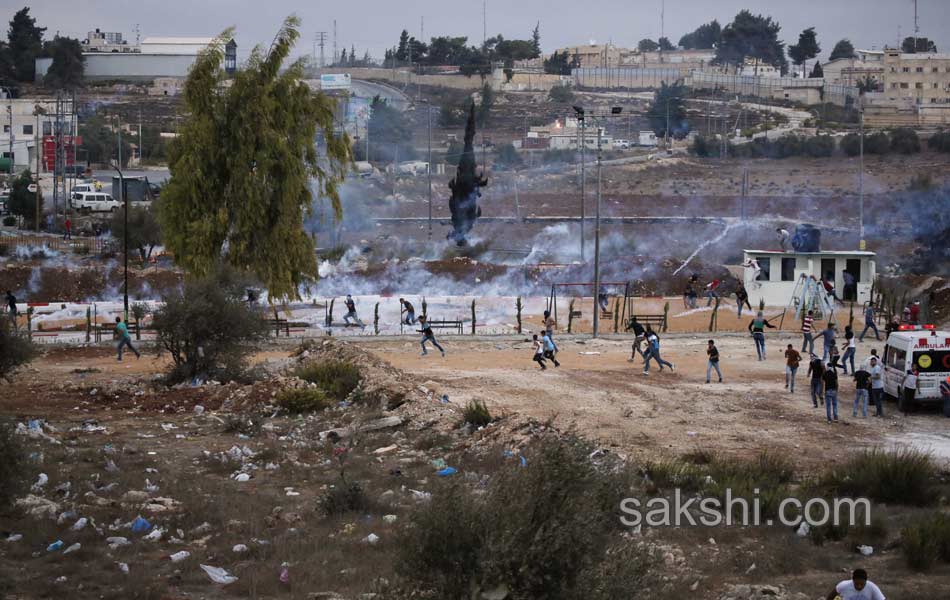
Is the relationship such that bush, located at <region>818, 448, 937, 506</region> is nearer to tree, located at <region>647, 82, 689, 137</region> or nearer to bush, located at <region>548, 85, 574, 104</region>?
tree, located at <region>647, 82, 689, 137</region>

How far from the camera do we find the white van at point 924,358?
2378cm

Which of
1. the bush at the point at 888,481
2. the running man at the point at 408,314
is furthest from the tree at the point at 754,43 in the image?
the bush at the point at 888,481

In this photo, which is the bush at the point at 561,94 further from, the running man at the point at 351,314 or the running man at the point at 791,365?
the running man at the point at 791,365

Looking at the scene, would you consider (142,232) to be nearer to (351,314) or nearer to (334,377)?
(351,314)

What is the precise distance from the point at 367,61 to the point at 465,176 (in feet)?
322

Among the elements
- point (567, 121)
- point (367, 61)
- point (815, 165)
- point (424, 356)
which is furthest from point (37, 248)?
point (367, 61)

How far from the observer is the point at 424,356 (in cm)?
3306

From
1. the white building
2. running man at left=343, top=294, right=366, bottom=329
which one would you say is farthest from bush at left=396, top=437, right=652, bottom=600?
the white building

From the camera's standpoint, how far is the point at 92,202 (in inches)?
2965

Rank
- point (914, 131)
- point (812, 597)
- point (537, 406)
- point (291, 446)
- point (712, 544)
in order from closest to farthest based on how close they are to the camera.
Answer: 1. point (812, 597)
2. point (712, 544)
3. point (291, 446)
4. point (537, 406)
5. point (914, 131)

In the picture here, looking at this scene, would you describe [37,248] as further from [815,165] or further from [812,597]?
[815,165]

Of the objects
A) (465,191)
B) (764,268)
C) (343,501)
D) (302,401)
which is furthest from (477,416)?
(465,191)

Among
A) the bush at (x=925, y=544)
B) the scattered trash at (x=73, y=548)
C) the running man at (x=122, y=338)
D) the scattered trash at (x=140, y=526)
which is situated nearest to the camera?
the bush at (x=925, y=544)

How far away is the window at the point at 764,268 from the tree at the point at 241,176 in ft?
55.3
